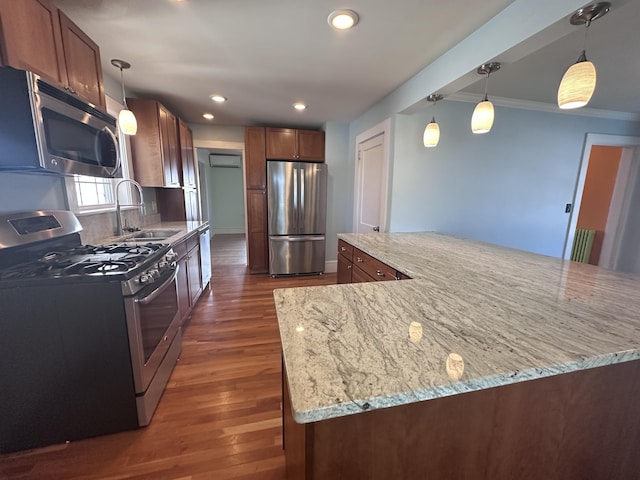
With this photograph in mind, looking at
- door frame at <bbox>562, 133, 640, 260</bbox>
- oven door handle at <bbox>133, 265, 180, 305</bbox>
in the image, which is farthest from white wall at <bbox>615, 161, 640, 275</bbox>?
oven door handle at <bbox>133, 265, 180, 305</bbox>

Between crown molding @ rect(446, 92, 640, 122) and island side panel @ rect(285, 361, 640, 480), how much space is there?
249 centimetres

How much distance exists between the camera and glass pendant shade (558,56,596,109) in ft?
3.52

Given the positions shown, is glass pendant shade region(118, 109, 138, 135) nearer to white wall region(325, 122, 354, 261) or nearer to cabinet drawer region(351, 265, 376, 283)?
cabinet drawer region(351, 265, 376, 283)

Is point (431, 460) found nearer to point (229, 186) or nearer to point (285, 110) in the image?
point (285, 110)

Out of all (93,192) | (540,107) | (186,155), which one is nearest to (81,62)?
(93,192)

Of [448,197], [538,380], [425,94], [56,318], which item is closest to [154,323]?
[56,318]

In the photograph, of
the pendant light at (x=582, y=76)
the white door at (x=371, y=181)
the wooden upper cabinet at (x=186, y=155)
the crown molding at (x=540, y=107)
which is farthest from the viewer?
the wooden upper cabinet at (x=186, y=155)

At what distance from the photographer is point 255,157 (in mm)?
3820

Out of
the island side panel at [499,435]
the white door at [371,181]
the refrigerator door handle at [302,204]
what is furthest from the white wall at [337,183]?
the island side panel at [499,435]

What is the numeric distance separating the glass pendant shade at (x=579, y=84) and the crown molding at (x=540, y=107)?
4.76ft

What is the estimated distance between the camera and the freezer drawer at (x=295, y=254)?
3836 mm

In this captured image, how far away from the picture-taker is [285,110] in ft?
10.9

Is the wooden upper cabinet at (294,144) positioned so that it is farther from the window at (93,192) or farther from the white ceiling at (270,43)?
the window at (93,192)

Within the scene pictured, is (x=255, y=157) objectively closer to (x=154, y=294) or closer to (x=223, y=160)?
(x=154, y=294)
